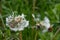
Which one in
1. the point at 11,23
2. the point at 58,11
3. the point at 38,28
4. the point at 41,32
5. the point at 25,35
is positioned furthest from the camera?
the point at 58,11

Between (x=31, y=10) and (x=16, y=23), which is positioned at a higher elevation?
(x=16, y=23)

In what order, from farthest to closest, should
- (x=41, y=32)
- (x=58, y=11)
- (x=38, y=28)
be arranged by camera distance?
(x=58, y=11), (x=41, y=32), (x=38, y=28)

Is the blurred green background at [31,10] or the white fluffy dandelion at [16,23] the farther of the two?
the blurred green background at [31,10]

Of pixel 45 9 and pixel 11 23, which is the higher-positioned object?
pixel 11 23

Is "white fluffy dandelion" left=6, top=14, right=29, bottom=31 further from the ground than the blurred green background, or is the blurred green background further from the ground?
"white fluffy dandelion" left=6, top=14, right=29, bottom=31

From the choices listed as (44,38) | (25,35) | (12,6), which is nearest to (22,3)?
(12,6)

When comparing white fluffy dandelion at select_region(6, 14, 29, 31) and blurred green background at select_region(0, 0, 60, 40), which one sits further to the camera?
blurred green background at select_region(0, 0, 60, 40)

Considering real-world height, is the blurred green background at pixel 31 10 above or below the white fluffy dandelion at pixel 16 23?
below

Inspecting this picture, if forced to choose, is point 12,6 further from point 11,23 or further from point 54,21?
point 11,23

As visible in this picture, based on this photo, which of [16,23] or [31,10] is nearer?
[16,23]

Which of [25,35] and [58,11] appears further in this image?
[58,11]

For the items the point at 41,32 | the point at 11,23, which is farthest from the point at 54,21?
the point at 11,23
